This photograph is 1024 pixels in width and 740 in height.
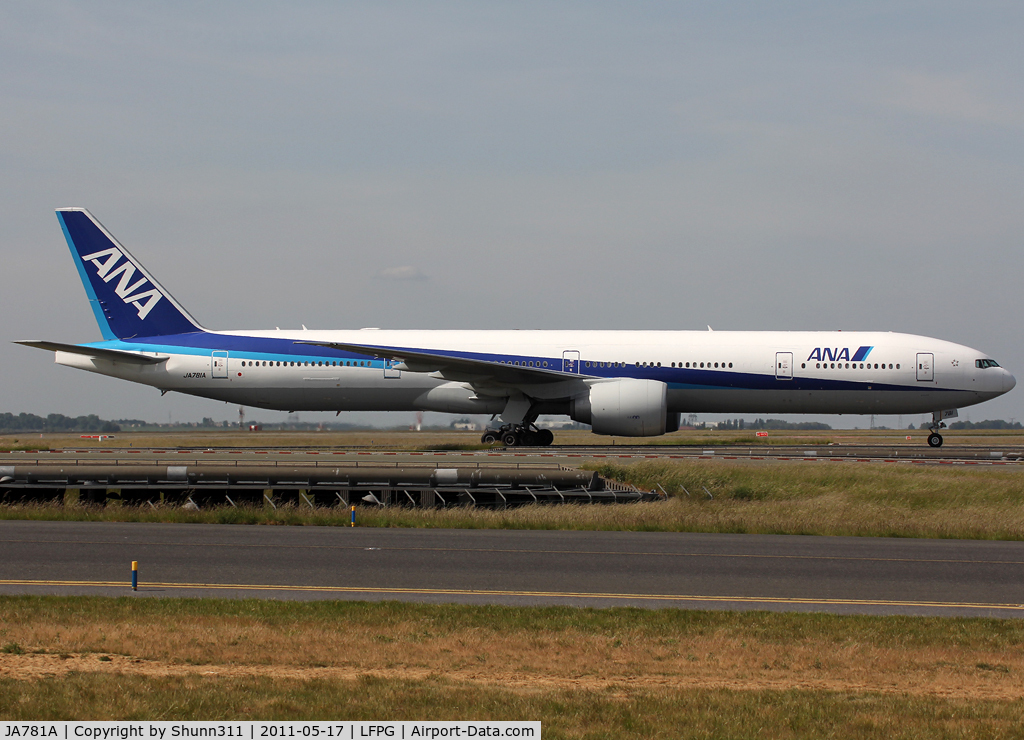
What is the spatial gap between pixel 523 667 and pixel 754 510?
13270 mm

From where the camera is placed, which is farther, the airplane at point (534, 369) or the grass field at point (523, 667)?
the airplane at point (534, 369)

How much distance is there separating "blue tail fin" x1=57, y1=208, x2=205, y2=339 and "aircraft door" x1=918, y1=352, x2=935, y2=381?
28256mm

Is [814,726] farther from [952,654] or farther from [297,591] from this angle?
[297,591]

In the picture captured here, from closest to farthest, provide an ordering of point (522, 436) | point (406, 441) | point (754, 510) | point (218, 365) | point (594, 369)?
point (754, 510)
point (594, 369)
point (522, 436)
point (218, 365)
point (406, 441)

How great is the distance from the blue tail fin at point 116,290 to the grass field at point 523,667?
28161 millimetres

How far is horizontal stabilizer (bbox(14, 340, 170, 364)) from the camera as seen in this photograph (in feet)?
113

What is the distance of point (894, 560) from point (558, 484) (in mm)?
8116

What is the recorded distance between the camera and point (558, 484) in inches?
844

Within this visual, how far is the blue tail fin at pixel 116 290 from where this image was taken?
37.6 meters

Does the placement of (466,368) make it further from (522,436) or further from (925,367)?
(925,367)

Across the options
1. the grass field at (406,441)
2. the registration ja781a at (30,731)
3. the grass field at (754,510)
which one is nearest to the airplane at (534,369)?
the grass field at (406,441)

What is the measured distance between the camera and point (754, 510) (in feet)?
68.4

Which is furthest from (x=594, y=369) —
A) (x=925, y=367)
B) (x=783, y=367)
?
(x=925, y=367)

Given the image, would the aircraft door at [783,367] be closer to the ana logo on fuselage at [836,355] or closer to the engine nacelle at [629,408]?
the ana logo on fuselage at [836,355]
